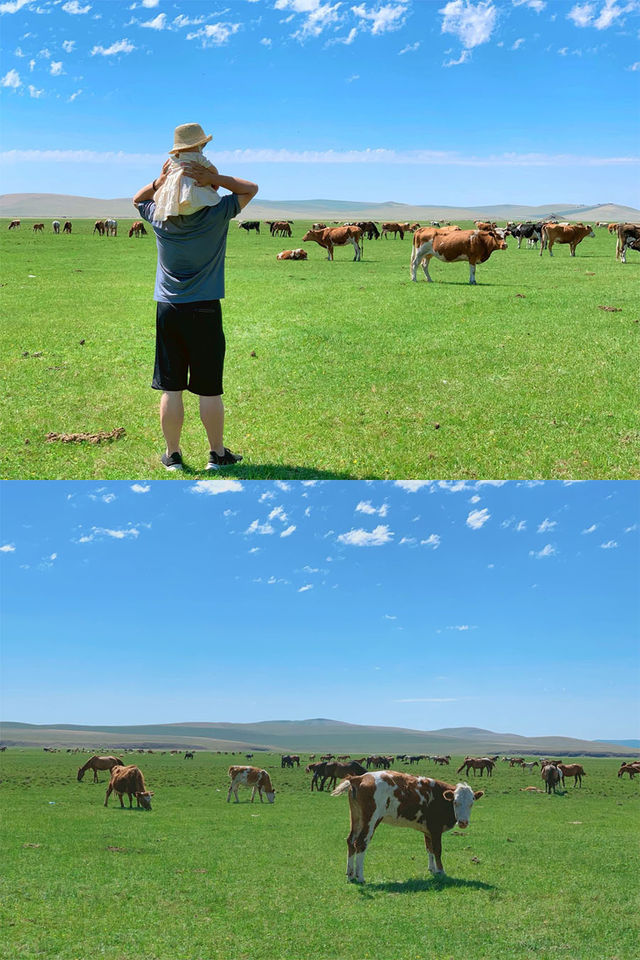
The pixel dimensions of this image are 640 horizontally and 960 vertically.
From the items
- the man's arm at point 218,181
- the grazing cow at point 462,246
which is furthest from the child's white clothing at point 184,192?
the grazing cow at point 462,246

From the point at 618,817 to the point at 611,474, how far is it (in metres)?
12.0

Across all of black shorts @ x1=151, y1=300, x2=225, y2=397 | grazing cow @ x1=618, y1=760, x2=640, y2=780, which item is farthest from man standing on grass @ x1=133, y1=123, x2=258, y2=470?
grazing cow @ x1=618, y1=760, x2=640, y2=780

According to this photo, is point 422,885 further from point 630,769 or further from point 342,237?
point 342,237

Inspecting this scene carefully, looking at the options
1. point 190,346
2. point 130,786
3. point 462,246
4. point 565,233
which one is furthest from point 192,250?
point 565,233

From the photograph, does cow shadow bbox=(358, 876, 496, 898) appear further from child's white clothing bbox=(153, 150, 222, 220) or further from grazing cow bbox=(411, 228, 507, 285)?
grazing cow bbox=(411, 228, 507, 285)

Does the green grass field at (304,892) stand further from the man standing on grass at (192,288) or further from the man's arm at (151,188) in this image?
the man's arm at (151,188)

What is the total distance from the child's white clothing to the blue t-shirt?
0.42 feet

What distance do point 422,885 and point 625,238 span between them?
117 ft

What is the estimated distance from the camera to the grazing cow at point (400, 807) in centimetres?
973

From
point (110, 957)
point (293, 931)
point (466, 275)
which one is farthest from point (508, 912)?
point (466, 275)

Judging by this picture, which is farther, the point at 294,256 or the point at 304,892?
the point at 294,256

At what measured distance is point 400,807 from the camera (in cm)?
1009

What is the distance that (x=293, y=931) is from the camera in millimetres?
8633

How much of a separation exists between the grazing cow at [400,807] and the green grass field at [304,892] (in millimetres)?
351
